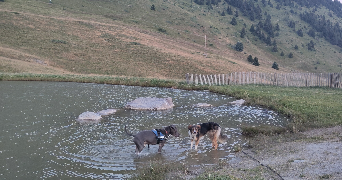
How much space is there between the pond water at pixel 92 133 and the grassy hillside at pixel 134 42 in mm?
25610

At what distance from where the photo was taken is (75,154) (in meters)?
11.1

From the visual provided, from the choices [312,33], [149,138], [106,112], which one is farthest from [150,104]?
[312,33]

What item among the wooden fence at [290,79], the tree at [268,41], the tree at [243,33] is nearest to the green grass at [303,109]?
the wooden fence at [290,79]

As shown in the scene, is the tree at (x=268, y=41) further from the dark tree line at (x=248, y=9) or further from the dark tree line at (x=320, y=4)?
the dark tree line at (x=320, y=4)

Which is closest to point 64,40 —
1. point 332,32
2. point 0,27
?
point 0,27

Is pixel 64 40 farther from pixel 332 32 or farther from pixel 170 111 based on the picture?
pixel 332 32

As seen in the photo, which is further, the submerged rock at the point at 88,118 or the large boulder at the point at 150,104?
the large boulder at the point at 150,104

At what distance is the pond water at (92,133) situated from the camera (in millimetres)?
10047

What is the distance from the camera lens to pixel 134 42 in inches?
2574

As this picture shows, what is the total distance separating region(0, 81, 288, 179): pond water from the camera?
33.0ft

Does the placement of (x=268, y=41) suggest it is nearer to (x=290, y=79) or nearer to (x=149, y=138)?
(x=290, y=79)

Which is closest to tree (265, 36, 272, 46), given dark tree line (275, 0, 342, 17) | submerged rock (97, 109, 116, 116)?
dark tree line (275, 0, 342, 17)

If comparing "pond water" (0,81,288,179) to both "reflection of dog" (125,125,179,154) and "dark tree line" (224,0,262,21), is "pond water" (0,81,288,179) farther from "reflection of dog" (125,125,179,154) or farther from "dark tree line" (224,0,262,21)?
"dark tree line" (224,0,262,21)

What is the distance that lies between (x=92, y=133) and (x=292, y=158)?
815cm
